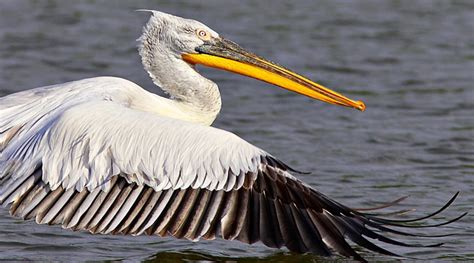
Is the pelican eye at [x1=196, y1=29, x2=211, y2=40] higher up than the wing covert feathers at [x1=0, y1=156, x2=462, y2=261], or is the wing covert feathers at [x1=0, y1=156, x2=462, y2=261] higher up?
the pelican eye at [x1=196, y1=29, x2=211, y2=40]

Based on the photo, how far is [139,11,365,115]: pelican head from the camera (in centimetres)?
751

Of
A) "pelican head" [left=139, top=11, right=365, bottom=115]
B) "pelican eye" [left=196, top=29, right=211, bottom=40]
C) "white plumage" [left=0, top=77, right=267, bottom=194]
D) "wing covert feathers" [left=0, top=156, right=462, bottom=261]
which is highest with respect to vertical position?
"pelican eye" [left=196, top=29, right=211, bottom=40]

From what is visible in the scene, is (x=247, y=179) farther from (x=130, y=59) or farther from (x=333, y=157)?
(x=130, y=59)

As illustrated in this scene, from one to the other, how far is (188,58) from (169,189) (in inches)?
64.7

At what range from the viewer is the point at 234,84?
12203 millimetres

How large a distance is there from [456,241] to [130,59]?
248 inches

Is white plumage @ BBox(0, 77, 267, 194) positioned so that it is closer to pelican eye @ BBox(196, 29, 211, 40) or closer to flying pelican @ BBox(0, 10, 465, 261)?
flying pelican @ BBox(0, 10, 465, 261)

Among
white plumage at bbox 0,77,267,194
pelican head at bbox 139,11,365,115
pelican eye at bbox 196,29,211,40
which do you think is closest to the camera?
white plumage at bbox 0,77,267,194

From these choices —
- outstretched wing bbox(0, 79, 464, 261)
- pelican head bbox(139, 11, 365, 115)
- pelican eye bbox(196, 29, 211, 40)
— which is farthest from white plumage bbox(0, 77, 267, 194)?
pelican eye bbox(196, 29, 211, 40)

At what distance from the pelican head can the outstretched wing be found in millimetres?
1061

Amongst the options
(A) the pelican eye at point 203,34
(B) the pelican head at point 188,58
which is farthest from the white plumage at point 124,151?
(A) the pelican eye at point 203,34

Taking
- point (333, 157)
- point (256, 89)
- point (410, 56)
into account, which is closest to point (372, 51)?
point (410, 56)

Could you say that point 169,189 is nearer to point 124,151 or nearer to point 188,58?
point 124,151

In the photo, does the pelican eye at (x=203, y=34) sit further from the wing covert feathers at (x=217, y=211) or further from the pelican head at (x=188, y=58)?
the wing covert feathers at (x=217, y=211)
